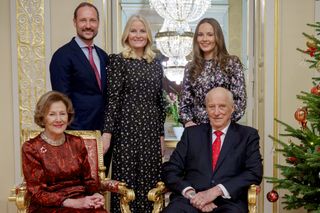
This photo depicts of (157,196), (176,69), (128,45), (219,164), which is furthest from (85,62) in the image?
(176,69)

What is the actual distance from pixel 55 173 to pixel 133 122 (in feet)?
2.22

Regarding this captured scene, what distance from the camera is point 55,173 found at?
8.55 feet

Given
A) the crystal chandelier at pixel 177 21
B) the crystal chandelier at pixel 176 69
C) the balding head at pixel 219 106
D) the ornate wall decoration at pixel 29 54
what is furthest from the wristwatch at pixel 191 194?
the crystal chandelier at pixel 176 69

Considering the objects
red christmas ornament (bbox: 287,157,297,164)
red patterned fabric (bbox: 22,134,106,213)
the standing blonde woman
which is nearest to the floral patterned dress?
the standing blonde woman

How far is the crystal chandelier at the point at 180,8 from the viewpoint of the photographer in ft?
19.7

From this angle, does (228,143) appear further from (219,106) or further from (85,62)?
(85,62)

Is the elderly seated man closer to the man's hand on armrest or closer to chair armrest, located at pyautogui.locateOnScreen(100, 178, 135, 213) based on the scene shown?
the man's hand on armrest

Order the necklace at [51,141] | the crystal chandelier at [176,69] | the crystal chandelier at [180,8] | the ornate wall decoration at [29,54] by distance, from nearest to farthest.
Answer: the necklace at [51,141], the ornate wall decoration at [29,54], the crystal chandelier at [180,8], the crystal chandelier at [176,69]

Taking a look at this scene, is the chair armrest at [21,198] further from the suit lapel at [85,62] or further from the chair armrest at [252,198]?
the chair armrest at [252,198]

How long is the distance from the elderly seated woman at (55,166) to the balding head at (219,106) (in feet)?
2.76

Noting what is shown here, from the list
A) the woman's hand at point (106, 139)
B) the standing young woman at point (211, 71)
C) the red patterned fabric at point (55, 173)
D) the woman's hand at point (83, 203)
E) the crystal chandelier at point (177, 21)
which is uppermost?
the crystal chandelier at point (177, 21)

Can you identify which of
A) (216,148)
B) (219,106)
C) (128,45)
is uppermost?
(128,45)

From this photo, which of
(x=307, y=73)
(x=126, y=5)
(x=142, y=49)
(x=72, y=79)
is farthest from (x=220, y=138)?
(x=126, y=5)

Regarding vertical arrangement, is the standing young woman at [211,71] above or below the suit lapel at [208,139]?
above
